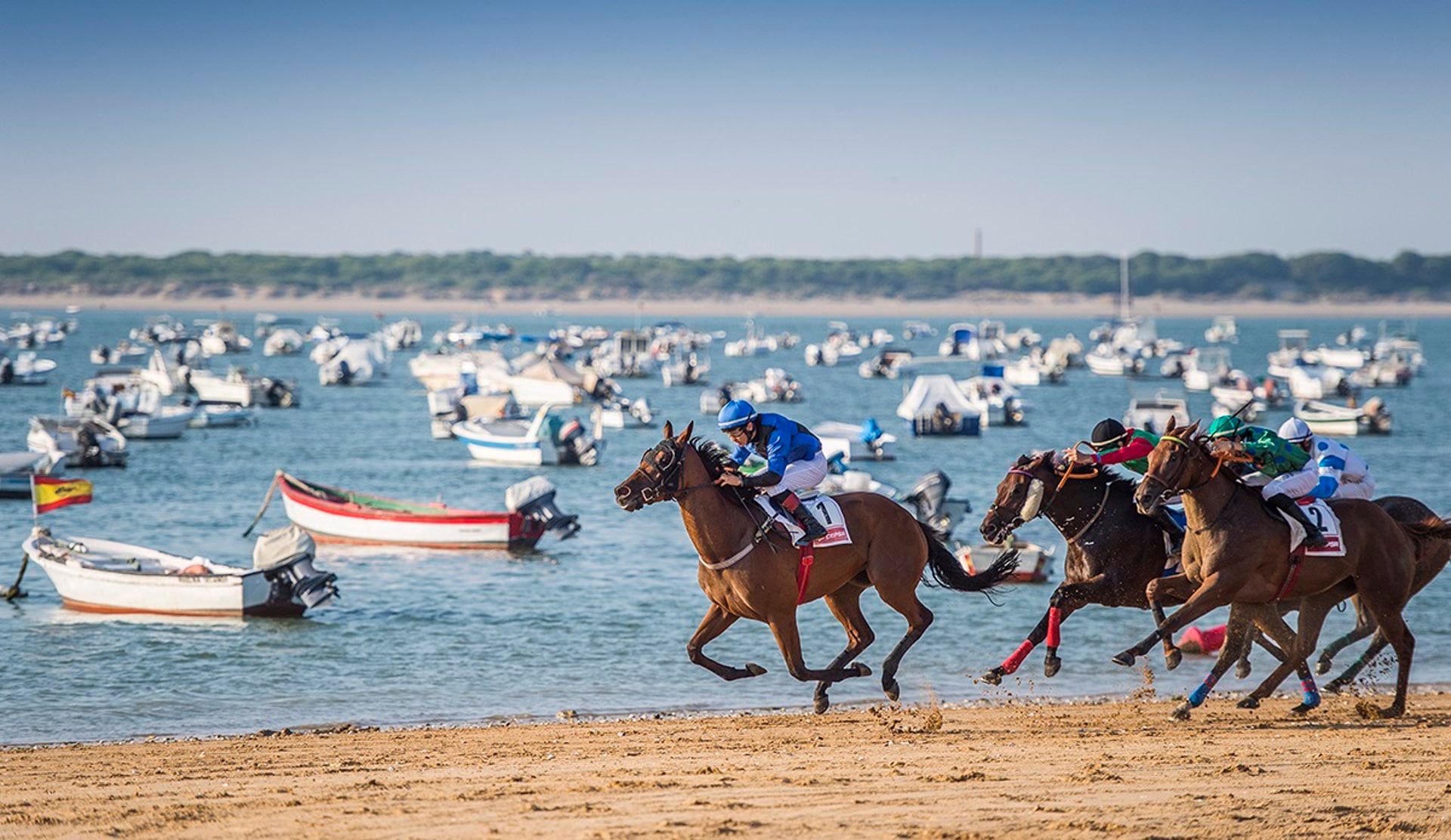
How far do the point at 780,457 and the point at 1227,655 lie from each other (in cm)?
445

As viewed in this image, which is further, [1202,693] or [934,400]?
[934,400]

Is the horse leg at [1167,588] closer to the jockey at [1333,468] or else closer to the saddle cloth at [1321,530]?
the saddle cloth at [1321,530]

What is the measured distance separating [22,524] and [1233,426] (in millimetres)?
24976

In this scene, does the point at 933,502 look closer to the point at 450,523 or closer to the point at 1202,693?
the point at 450,523

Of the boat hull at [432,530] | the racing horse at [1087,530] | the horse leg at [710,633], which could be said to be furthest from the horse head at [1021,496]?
the boat hull at [432,530]

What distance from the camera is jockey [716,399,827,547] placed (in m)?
13.0

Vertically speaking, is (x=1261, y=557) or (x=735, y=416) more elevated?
(x=735, y=416)

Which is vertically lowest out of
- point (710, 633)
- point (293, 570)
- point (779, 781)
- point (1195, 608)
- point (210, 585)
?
point (210, 585)

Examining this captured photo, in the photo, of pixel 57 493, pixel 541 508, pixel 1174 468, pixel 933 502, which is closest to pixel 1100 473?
pixel 1174 468

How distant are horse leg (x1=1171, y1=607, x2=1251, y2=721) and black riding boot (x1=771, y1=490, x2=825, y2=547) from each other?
3521 millimetres

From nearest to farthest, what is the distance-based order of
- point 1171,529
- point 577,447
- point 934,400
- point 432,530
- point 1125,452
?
point 1125,452
point 1171,529
point 432,530
point 577,447
point 934,400

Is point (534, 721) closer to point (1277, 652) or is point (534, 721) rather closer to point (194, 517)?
point (1277, 652)

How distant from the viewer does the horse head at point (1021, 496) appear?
13383 mm

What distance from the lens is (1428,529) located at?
14.1 meters
